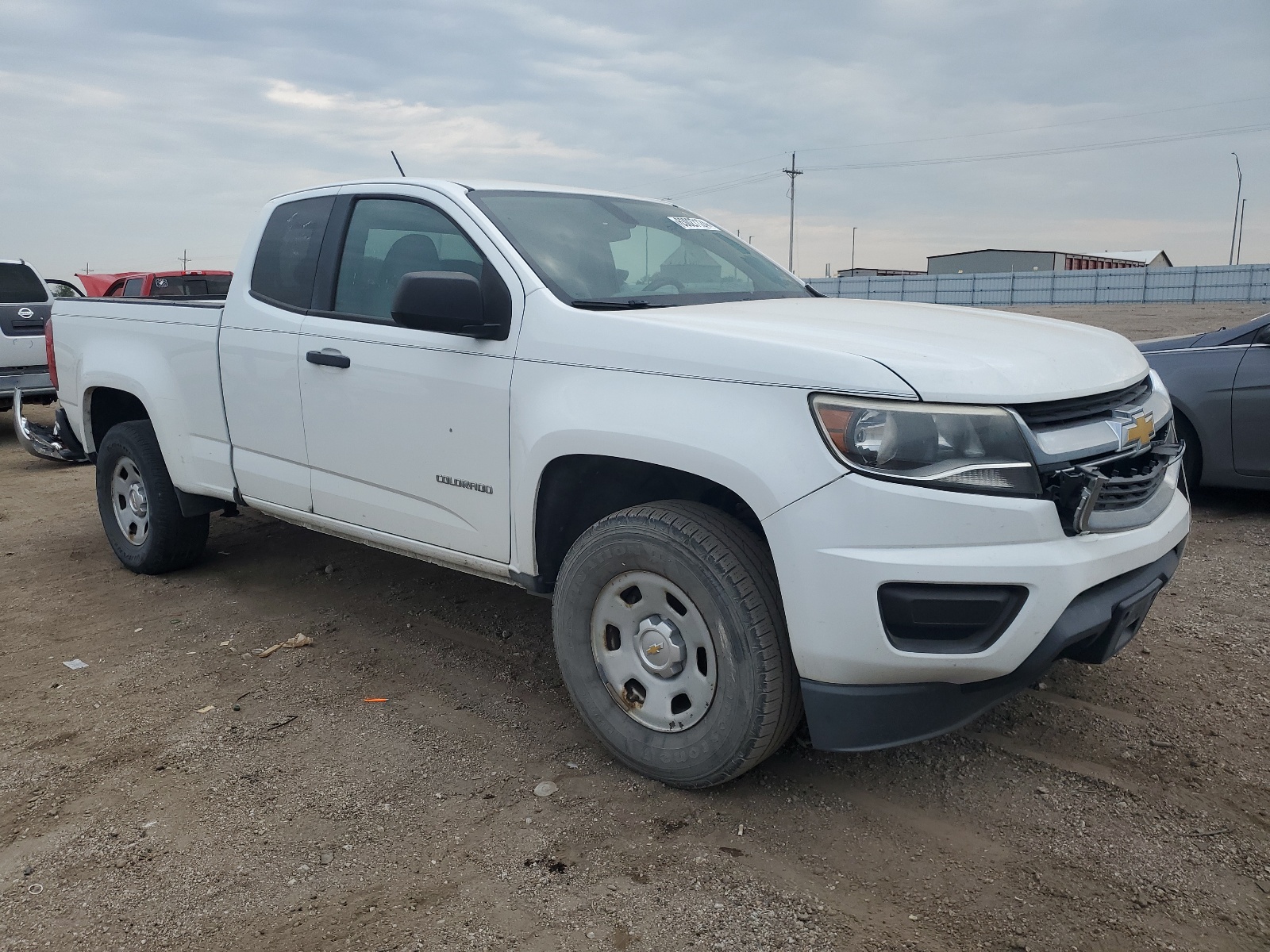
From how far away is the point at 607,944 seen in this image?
7.57ft

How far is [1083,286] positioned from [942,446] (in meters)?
Result: 42.6

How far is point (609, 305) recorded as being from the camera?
3.20m

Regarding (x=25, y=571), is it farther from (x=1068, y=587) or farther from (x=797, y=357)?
(x=1068, y=587)

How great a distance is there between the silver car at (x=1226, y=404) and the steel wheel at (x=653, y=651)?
4.44 m

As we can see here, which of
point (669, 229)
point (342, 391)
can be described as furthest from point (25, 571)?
point (669, 229)

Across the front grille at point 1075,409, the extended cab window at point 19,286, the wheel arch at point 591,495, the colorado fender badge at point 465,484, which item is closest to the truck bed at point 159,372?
the colorado fender badge at point 465,484

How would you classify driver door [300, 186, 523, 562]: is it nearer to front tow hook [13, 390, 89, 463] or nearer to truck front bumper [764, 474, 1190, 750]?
truck front bumper [764, 474, 1190, 750]

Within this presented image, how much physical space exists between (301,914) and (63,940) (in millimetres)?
558

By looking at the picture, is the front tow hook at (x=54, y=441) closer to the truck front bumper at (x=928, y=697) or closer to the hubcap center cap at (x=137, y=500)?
the hubcap center cap at (x=137, y=500)

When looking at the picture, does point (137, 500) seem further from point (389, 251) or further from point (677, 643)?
point (677, 643)

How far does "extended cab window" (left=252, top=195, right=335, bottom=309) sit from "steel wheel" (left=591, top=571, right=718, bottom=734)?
199 cm

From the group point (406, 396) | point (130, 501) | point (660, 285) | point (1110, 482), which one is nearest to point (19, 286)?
point (130, 501)


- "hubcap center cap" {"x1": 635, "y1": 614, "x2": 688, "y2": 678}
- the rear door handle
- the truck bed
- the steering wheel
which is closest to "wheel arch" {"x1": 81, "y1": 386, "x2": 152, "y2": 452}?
the truck bed

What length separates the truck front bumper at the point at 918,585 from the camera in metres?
2.39
